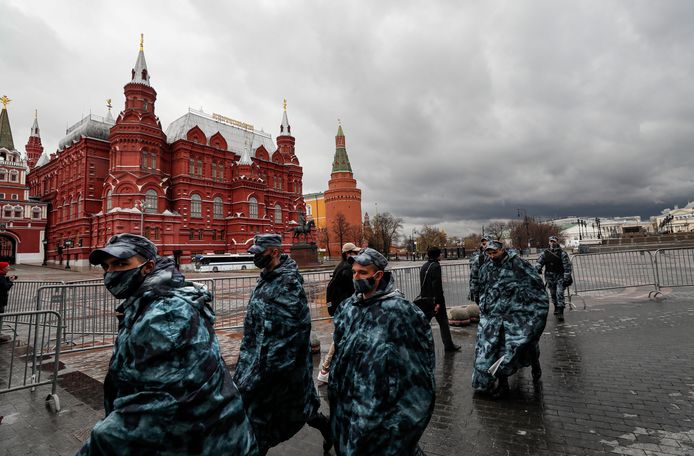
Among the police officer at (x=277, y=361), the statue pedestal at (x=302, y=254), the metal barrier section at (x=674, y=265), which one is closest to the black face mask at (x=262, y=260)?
the police officer at (x=277, y=361)

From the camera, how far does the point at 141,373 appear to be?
5.13 feet

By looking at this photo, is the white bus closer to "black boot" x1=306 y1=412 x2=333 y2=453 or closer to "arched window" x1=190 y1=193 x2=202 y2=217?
"arched window" x1=190 y1=193 x2=202 y2=217

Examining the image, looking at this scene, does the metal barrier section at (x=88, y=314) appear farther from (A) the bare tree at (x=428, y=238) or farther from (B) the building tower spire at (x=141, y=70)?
(A) the bare tree at (x=428, y=238)

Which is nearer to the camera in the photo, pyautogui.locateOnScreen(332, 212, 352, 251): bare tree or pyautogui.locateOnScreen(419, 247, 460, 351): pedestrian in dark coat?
pyautogui.locateOnScreen(419, 247, 460, 351): pedestrian in dark coat

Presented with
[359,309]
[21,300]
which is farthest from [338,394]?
[21,300]

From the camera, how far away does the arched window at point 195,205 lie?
148 feet

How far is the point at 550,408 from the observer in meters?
3.95

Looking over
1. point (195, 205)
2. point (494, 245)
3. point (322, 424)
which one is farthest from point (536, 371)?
point (195, 205)

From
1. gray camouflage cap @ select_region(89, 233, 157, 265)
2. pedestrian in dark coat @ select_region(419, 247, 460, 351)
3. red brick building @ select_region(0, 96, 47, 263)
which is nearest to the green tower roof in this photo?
red brick building @ select_region(0, 96, 47, 263)

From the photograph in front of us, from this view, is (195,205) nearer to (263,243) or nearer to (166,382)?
(263,243)

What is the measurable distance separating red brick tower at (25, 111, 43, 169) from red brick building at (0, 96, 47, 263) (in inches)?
541

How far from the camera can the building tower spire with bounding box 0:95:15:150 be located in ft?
175

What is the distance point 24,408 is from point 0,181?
65.1 m

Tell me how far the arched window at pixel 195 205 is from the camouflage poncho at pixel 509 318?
45465mm
